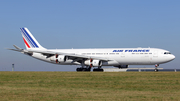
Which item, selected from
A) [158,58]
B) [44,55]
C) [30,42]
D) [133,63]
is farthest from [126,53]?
[30,42]

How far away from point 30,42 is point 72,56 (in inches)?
584

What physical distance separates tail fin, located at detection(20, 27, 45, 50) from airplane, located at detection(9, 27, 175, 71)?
252 centimetres

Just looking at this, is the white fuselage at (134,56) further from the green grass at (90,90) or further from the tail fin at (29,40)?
the green grass at (90,90)

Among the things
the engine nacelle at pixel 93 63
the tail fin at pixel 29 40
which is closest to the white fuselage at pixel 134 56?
Answer: the engine nacelle at pixel 93 63

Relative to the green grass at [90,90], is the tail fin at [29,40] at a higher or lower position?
higher

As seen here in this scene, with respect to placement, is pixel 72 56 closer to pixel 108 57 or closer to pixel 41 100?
pixel 108 57

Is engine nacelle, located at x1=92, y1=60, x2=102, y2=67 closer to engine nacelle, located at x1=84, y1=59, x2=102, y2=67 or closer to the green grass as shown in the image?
engine nacelle, located at x1=84, y1=59, x2=102, y2=67

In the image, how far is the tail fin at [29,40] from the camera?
66.1m

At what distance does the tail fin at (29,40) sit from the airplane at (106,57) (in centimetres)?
252

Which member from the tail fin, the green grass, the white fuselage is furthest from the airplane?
the green grass

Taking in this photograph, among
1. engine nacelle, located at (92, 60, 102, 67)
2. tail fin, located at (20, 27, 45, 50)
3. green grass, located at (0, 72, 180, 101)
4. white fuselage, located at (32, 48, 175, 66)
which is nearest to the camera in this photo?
green grass, located at (0, 72, 180, 101)

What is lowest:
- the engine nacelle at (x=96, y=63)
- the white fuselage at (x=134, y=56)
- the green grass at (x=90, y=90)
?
the green grass at (x=90, y=90)

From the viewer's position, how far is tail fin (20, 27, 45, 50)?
217 feet

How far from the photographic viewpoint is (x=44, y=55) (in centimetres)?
6066
